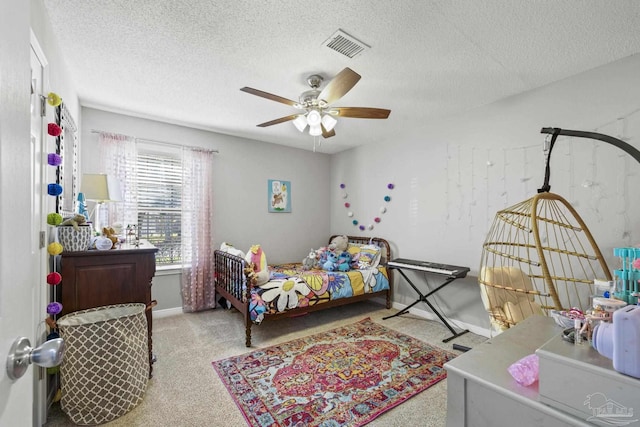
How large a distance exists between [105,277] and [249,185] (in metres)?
2.50

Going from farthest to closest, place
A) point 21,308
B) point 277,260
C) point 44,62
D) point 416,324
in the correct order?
point 277,260
point 416,324
point 44,62
point 21,308

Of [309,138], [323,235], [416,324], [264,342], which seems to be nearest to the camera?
[264,342]

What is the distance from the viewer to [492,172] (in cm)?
305

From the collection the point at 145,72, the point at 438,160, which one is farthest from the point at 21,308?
the point at 438,160

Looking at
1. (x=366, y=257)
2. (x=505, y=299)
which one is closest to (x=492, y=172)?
(x=505, y=299)

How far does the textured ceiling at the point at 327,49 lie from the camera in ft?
5.64

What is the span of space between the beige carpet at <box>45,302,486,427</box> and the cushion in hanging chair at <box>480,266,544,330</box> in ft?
2.31

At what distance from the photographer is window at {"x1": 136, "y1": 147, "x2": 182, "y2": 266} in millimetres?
3584

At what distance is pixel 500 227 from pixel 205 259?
3.59 metres

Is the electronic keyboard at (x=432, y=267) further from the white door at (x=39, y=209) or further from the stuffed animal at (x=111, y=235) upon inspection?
the white door at (x=39, y=209)

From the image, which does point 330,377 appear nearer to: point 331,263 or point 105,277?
point 331,263

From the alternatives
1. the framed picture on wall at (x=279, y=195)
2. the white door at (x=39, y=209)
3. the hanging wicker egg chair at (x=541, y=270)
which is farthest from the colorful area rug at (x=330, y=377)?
the framed picture on wall at (x=279, y=195)

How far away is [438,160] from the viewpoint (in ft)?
11.7

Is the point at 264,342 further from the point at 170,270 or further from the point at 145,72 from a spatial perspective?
the point at 145,72
